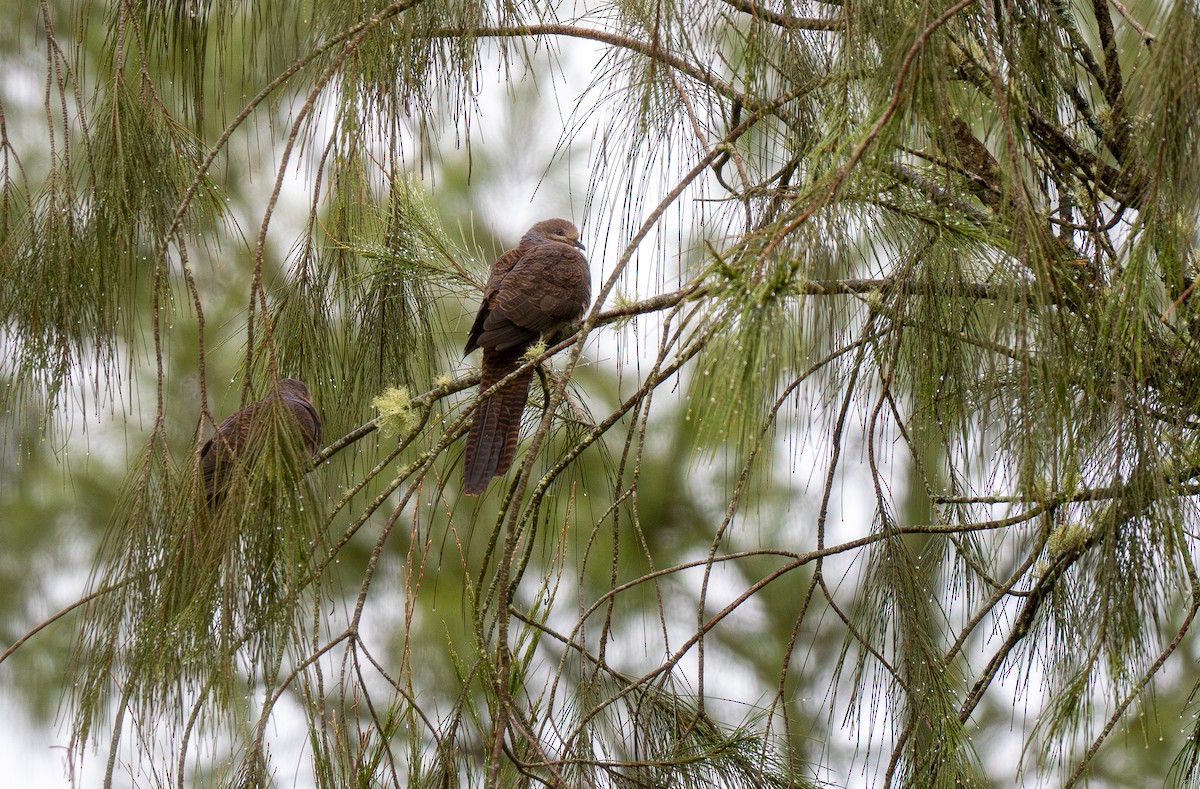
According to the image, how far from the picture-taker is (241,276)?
171 inches

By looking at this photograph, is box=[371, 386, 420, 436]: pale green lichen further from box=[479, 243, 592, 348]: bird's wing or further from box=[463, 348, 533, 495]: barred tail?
box=[479, 243, 592, 348]: bird's wing

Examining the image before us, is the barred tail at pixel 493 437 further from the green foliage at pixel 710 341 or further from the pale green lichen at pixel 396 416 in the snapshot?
the pale green lichen at pixel 396 416

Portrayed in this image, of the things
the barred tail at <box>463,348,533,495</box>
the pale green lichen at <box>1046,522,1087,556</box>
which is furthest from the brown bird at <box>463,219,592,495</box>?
the pale green lichen at <box>1046,522,1087,556</box>

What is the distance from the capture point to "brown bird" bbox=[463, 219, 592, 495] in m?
2.09

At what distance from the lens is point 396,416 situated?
152 cm

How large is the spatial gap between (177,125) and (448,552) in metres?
2.96

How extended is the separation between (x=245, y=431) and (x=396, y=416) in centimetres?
28

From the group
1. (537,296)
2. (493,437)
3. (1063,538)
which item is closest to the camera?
(1063,538)

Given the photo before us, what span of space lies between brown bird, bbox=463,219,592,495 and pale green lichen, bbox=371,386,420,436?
38cm

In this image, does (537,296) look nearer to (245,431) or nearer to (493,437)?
(493,437)

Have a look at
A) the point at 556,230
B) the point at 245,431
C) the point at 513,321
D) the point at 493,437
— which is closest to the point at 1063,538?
the point at 493,437

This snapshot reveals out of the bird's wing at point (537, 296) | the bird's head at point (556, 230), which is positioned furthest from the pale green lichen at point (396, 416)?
the bird's head at point (556, 230)

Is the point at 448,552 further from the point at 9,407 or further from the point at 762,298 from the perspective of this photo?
the point at 762,298

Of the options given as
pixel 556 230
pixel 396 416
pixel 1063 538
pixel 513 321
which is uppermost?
pixel 556 230
